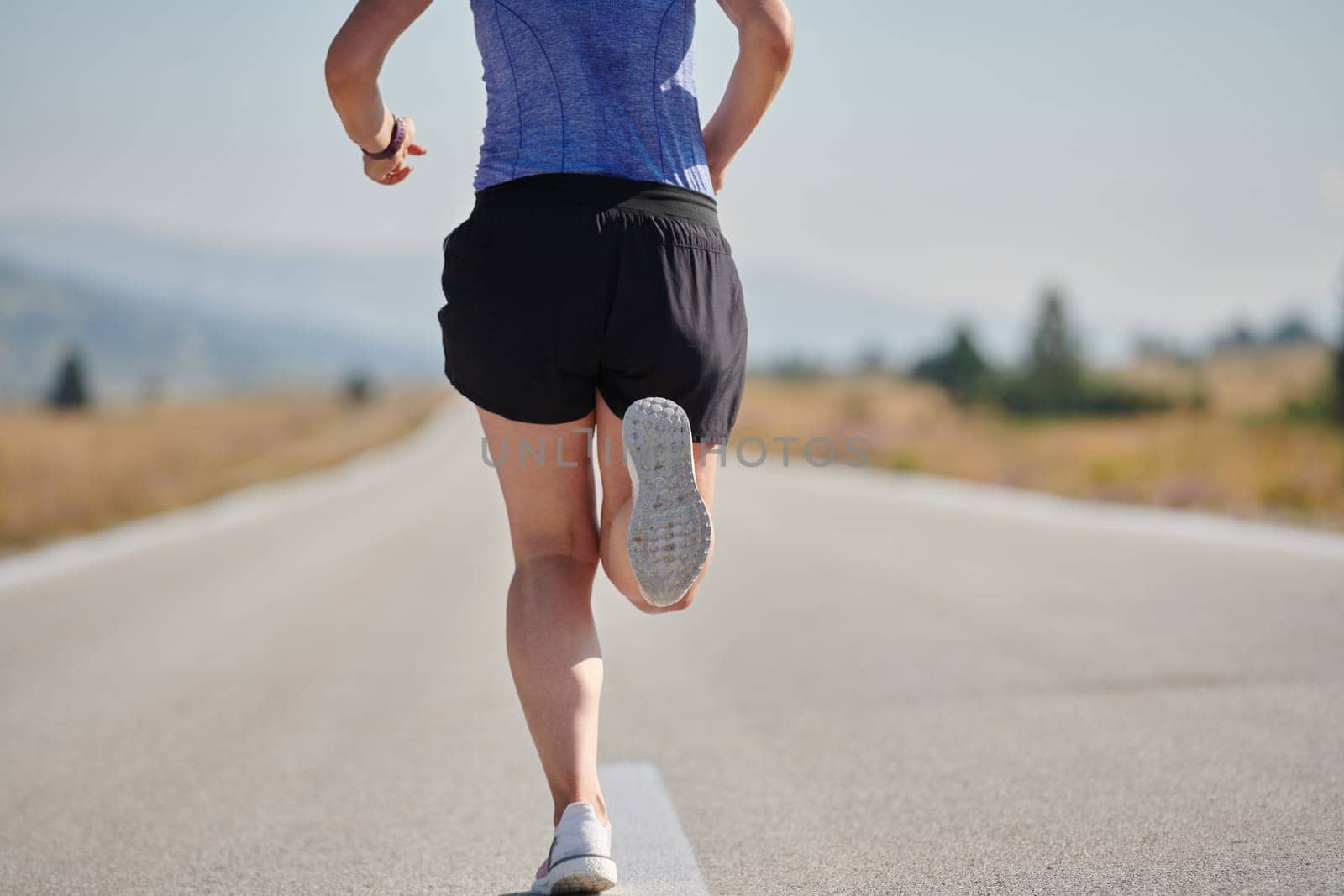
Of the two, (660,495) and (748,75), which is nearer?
(660,495)

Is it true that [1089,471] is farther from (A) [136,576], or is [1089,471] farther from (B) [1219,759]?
(B) [1219,759]

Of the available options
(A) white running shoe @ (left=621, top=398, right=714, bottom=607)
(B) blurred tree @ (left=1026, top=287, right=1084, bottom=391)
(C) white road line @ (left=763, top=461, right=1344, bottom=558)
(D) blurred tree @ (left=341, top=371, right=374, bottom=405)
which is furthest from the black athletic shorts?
(D) blurred tree @ (left=341, top=371, right=374, bottom=405)

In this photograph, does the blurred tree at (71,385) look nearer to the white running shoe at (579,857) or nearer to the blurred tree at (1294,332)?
the white running shoe at (579,857)

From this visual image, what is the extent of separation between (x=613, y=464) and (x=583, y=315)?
28cm

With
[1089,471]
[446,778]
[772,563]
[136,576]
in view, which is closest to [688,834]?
[446,778]

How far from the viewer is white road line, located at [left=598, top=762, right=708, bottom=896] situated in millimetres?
2166

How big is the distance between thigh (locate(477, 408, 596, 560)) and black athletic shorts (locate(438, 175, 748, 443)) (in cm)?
4

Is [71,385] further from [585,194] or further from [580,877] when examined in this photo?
[580,877]

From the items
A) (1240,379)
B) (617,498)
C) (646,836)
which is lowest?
(1240,379)

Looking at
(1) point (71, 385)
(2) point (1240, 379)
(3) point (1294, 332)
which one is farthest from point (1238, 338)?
(1) point (71, 385)

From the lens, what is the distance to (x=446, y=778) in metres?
2.99

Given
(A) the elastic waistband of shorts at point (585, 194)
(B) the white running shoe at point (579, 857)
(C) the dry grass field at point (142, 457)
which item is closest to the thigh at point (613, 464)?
(A) the elastic waistband of shorts at point (585, 194)

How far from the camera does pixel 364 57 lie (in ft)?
6.79

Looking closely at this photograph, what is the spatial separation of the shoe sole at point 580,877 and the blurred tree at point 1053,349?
46.4 meters
